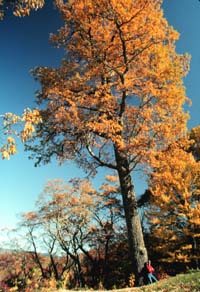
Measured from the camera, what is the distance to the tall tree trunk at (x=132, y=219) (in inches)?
415

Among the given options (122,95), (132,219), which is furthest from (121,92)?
(132,219)

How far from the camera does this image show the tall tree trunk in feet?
34.6

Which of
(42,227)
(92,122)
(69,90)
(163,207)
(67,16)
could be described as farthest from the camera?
(42,227)

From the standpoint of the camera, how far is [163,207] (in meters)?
21.9

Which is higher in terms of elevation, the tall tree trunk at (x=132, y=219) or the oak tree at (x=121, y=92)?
the oak tree at (x=121, y=92)

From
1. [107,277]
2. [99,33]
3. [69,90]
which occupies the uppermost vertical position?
[99,33]

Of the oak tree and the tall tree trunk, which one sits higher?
the oak tree

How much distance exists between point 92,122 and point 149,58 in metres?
3.33

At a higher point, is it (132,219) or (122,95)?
→ (122,95)

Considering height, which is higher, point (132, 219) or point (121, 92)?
point (121, 92)

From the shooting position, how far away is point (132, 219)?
10.9 meters

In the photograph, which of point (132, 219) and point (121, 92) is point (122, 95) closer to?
point (121, 92)

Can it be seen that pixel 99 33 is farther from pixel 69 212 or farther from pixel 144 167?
pixel 69 212

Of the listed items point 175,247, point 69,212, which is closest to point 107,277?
point 69,212
